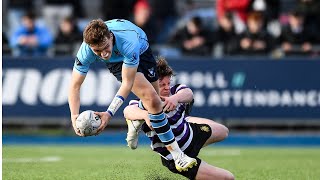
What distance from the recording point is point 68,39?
1870 cm

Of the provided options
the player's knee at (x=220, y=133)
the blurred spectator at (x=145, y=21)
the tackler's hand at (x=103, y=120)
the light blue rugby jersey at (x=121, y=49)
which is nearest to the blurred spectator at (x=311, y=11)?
the blurred spectator at (x=145, y=21)

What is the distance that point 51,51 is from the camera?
18.6 meters

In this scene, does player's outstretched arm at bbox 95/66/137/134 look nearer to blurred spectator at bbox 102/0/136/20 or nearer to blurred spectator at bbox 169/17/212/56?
blurred spectator at bbox 169/17/212/56

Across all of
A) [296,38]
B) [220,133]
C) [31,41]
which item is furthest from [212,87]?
[220,133]

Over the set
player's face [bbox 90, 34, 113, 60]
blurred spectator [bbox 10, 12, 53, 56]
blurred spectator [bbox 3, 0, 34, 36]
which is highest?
player's face [bbox 90, 34, 113, 60]

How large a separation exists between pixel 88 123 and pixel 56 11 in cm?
1340

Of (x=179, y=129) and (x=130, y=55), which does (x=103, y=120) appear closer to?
(x=130, y=55)

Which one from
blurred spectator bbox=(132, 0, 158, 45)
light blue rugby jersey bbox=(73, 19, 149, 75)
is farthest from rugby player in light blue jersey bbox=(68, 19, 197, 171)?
blurred spectator bbox=(132, 0, 158, 45)

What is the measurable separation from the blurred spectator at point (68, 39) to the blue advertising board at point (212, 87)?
879 mm

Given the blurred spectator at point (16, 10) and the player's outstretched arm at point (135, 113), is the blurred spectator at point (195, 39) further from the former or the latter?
the player's outstretched arm at point (135, 113)

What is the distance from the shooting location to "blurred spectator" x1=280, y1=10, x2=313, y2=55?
1822 centimetres

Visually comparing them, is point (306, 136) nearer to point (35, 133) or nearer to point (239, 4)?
point (239, 4)

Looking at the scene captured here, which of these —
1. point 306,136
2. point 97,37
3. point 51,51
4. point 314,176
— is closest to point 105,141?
point 51,51

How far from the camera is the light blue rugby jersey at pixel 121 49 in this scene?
8789 mm
